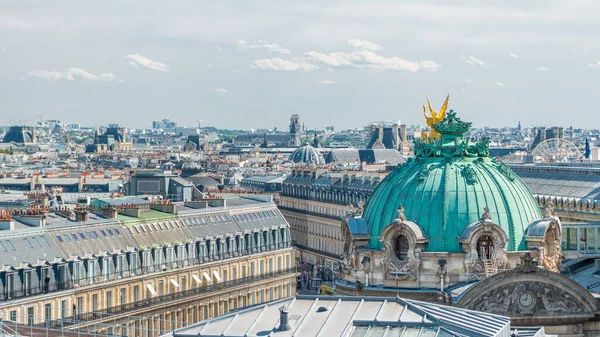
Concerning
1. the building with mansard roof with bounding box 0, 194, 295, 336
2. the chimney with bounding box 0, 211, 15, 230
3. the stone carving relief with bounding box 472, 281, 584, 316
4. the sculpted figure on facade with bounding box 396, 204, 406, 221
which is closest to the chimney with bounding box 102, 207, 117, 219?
the building with mansard roof with bounding box 0, 194, 295, 336

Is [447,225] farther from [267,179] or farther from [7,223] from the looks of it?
[267,179]

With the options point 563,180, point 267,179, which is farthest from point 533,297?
point 267,179

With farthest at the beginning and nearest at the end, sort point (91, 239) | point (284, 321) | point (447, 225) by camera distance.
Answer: point (91, 239)
point (447, 225)
point (284, 321)

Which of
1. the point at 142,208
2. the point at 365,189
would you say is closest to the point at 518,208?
the point at 142,208

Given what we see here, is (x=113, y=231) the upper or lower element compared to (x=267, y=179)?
upper

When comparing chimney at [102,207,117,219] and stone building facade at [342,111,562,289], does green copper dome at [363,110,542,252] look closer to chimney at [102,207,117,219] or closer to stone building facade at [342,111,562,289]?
stone building facade at [342,111,562,289]

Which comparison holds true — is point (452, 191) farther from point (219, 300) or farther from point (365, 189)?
point (365, 189)

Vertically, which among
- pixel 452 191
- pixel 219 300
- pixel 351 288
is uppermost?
pixel 452 191
